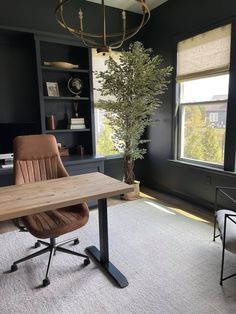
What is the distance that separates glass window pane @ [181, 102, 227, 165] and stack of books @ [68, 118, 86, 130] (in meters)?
1.54

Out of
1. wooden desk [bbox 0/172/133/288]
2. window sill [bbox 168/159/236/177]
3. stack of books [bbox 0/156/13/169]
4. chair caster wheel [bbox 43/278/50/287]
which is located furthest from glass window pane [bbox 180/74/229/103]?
chair caster wheel [bbox 43/278/50/287]

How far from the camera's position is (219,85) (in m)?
3.04

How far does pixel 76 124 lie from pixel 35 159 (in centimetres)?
139

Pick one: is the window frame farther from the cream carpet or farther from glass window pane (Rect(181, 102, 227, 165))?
the cream carpet

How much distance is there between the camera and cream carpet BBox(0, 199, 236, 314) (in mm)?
1666

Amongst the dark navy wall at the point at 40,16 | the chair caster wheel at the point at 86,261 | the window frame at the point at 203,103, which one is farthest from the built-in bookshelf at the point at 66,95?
the chair caster wheel at the point at 86,261

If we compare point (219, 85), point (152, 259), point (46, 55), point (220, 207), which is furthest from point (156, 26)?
point (152, 259)

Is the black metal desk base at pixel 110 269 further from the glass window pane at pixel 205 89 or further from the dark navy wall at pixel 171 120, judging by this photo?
the glass window pane at pixel 205 89

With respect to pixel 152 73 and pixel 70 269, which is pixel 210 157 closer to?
pixel 152 73

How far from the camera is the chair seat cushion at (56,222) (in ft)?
5.90

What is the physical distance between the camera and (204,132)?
10.8ft

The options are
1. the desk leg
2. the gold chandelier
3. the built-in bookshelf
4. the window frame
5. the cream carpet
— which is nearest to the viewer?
the gold chandelier

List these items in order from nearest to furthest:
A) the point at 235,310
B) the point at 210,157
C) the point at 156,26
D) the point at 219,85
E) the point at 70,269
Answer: the point at 235,310 < the point at 70,269 < the point at 219,85 < the point at 210,157 < the point at 156,26

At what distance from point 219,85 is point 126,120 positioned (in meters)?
1.30
